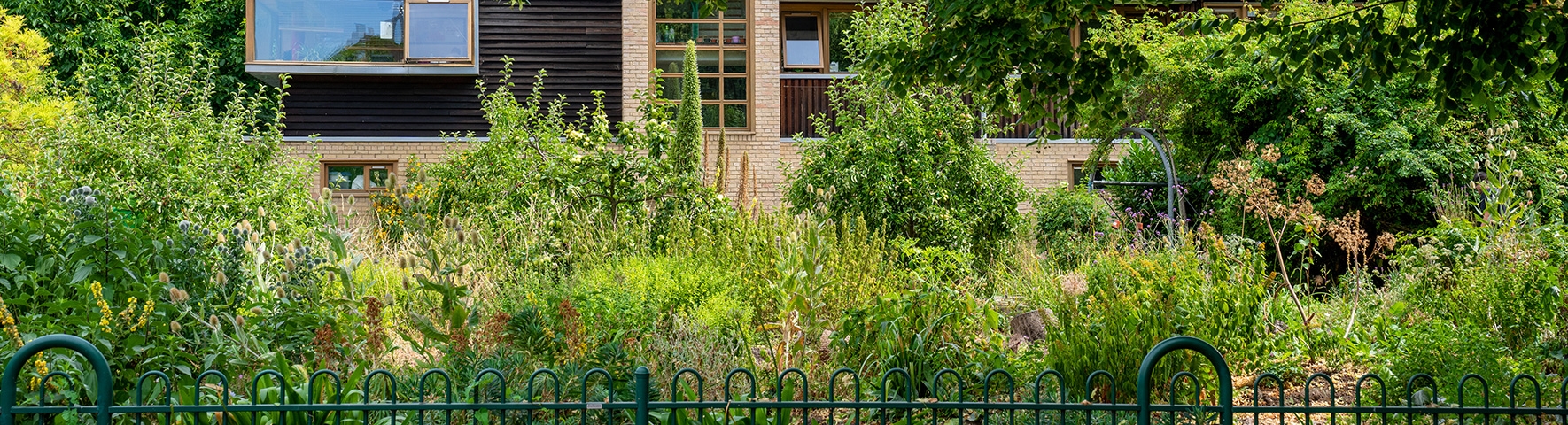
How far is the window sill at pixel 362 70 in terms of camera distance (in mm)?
13289

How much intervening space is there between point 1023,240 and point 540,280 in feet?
16.0

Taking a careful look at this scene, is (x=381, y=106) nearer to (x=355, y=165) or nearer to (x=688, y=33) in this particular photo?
(x=355, y=165)

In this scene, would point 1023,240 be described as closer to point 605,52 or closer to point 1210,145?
point 1210,145

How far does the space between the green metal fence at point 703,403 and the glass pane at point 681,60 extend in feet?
32.4

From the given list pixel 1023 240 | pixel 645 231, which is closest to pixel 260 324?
pixel 645 231

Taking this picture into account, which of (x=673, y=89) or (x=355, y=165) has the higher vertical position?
(x=673, y=89)

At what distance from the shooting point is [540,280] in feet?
20.2

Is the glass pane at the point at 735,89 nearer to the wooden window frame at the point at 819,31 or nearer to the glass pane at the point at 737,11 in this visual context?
the glass pane at the point at 737,11

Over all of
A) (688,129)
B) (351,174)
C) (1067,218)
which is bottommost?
(1067,218)

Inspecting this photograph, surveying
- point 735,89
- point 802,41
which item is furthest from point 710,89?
point 802,41

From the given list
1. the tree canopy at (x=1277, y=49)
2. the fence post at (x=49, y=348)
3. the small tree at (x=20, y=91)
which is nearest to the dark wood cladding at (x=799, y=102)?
the small tree at (x=20, y=91)

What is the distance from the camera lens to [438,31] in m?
13.5

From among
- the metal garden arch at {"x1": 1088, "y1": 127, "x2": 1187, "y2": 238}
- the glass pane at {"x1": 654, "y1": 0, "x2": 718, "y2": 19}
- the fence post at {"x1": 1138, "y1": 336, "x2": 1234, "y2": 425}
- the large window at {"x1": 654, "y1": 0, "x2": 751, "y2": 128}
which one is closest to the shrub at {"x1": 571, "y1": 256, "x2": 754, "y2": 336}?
the fence post at {"x1": 1138, "y1": 336, "x2": 1234, "y2": 425}

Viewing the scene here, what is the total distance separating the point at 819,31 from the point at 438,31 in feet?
16.8
